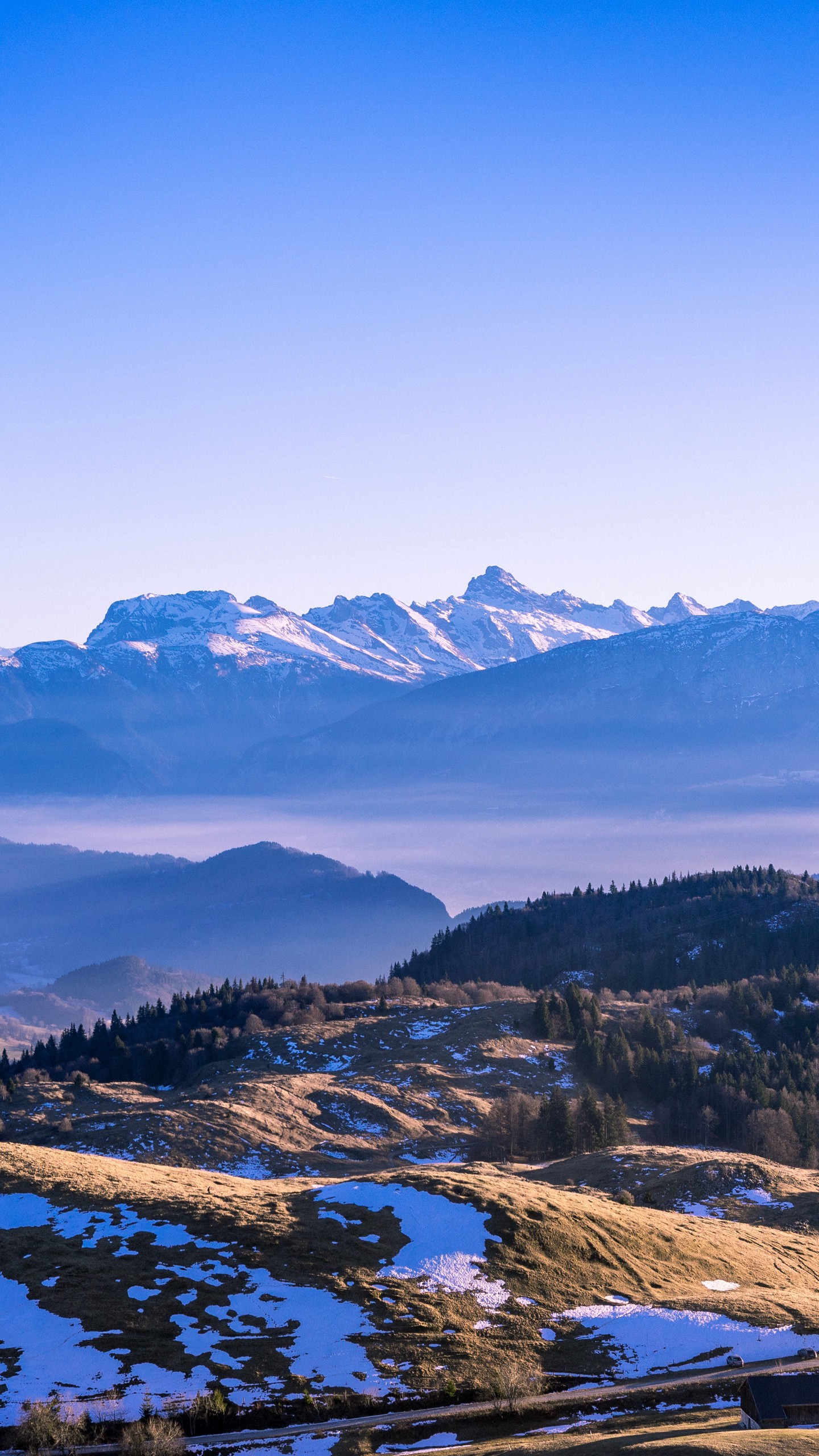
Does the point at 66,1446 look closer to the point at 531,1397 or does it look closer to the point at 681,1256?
the point at 531,1397

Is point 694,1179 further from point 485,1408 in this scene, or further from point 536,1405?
point 485,1408

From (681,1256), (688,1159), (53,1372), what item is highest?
(53,1372)

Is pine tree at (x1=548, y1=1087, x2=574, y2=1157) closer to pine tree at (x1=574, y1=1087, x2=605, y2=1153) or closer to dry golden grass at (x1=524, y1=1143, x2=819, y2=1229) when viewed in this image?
pine tree at (x1=574, y1=1087, x2=605, y2=1153)

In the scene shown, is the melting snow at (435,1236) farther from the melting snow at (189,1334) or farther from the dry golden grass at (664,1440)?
the dry golden grass at (664,1440)

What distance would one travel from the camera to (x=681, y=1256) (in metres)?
91.2

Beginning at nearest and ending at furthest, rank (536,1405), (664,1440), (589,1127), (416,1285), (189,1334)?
1. (664,1440)
2. (536,1405)
3. (189,1334)
4. (416,1285)
5. (589,1127)

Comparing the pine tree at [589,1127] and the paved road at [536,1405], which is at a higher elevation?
the paved road at [536,1405]

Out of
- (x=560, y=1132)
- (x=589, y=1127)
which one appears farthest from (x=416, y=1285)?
(x=589, y=1127)

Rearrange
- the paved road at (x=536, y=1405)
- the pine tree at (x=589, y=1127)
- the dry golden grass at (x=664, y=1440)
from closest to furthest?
the dry golden grass at (x=664, y=1440)
the paved road at (x=536, y=1405)
the pine tree at (x=589, y=1127)

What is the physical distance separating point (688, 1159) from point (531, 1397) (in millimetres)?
87518

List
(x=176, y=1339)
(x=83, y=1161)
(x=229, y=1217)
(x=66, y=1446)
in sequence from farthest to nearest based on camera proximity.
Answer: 1. (x=83, y=1161)
2. (x=229, y=1217)
3. (x=176, y=1339)
4. (x=66, y=1446)

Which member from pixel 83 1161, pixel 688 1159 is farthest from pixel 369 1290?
pixel 688 1159

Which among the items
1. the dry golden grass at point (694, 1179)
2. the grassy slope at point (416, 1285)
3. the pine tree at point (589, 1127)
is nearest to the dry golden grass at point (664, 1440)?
the grassy slope at point (416, 1285)

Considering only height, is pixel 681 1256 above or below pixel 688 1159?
above
